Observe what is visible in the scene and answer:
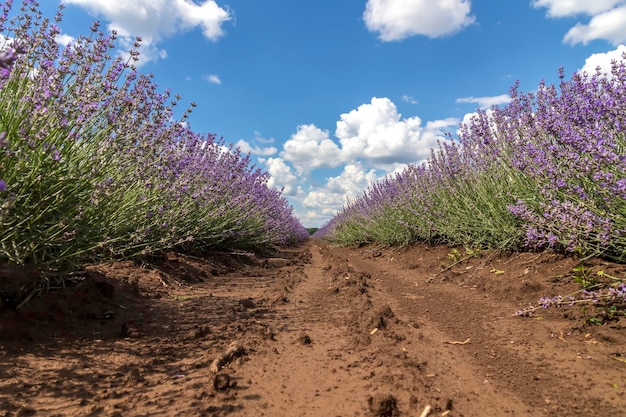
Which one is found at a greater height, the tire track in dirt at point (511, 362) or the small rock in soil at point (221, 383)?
the small rock in soil at point (221, 383)

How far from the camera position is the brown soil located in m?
1.67

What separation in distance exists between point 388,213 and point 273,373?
773 cm

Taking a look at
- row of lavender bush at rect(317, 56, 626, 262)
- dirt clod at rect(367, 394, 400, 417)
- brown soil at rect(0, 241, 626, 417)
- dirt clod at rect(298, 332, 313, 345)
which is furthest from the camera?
row of lavender bush at rect(317, 56, 626, 262)

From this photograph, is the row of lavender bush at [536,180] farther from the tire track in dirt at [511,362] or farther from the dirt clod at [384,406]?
the dirt clod at [384,406]

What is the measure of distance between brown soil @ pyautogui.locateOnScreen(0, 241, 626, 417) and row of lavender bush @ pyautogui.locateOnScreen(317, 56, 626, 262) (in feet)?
1.66

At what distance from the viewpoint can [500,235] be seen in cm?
496

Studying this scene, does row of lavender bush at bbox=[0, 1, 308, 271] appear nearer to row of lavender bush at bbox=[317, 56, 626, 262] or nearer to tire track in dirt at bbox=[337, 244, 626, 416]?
tire track in dirt at bbox=[337, 244, 626, 416]

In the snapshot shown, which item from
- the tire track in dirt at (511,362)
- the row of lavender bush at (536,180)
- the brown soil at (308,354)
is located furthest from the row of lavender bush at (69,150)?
the row of lavender bush at (536,180)

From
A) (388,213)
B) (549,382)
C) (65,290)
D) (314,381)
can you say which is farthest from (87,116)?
(388,213)

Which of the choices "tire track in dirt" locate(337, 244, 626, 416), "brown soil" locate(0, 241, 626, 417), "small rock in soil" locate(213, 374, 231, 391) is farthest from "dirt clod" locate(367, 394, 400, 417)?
"small rock in soil" locate(213, 374, 231, 391)

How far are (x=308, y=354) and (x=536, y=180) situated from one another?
8.33 ft

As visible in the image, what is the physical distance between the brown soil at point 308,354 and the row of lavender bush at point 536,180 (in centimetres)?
51

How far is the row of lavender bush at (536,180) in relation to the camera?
296 centimetres

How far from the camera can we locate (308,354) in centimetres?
228
